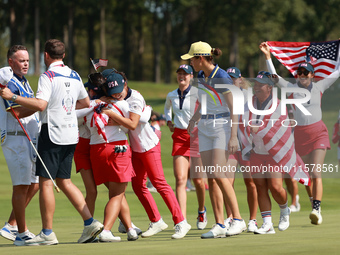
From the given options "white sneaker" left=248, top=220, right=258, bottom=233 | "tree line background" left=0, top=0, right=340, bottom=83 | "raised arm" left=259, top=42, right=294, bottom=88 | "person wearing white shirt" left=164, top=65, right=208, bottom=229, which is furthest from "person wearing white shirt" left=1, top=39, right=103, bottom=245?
"tree line background" left=0, top=0, right=340, bottom=83

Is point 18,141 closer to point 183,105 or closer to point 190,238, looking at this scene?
point 190,238

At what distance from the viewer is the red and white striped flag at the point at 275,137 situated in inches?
364

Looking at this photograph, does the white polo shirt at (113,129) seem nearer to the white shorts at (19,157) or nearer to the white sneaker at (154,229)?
the white shorts at (19,157)

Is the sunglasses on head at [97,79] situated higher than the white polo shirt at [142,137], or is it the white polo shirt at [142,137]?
the sunglasses on head at [97,79]

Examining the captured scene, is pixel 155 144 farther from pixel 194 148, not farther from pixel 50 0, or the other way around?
pixel 50 0

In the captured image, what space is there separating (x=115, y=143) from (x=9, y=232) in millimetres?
1708

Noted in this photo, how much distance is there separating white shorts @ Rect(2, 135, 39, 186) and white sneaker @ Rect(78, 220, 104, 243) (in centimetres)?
88

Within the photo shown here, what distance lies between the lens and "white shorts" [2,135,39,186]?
319 inches

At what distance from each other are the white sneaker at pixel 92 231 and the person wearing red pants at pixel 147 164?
1053mm

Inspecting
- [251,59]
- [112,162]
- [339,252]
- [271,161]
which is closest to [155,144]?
[112,162]

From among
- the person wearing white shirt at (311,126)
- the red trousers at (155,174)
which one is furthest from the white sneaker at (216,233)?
the person wearing white shirt at (311,126)

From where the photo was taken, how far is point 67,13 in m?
57.8

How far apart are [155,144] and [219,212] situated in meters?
1.11

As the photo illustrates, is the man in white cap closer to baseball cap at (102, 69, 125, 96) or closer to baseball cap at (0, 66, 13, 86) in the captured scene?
baseball cap at (0, 66, 13, 86)
